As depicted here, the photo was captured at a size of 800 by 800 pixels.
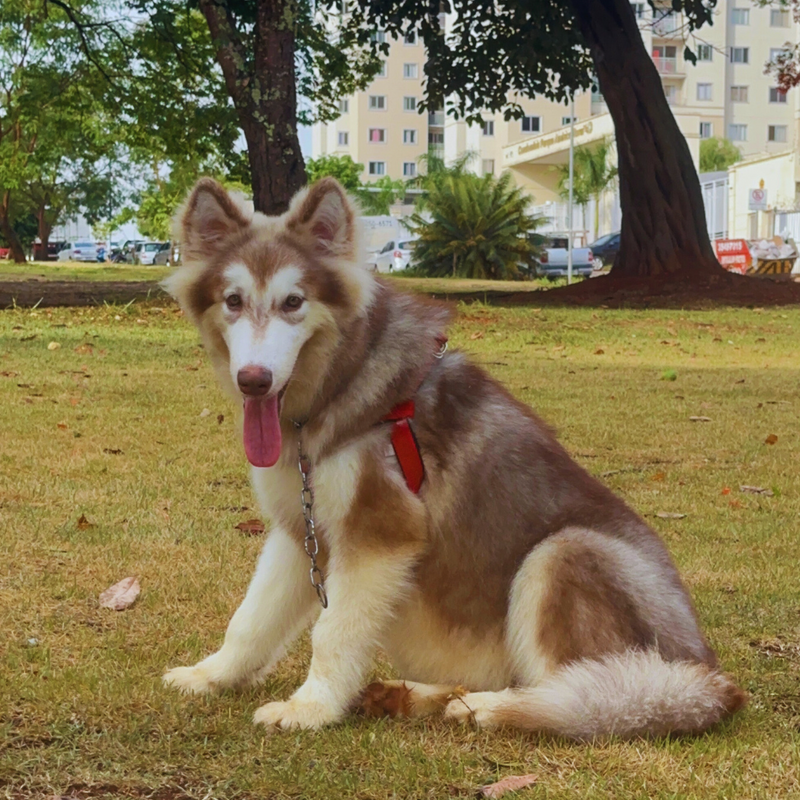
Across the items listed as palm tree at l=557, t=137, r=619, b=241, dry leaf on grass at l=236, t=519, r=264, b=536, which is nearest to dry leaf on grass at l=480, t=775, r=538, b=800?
dry leaf on grass at l=236, t=519, r=264, b=536

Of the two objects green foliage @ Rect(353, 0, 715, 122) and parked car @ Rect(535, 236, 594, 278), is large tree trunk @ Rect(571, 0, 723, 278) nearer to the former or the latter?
green foliage @ Rect(353, 0, 715, 122)

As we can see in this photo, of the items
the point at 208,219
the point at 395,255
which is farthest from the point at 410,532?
the point at 395,255

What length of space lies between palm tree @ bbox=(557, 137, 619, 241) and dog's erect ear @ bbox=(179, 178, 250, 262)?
65.6m

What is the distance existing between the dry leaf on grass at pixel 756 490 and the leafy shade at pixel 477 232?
31.9 meters

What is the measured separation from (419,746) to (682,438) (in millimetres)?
5422

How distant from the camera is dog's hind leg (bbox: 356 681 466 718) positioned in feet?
11.6

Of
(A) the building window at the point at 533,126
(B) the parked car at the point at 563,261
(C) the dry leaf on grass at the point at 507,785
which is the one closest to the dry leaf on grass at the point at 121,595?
(C) the dry leaf on grass at the point at 507,785

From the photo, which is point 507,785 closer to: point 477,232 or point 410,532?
point 410,532

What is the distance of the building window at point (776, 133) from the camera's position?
A: 93.4 meters

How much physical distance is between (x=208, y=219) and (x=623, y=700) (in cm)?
198

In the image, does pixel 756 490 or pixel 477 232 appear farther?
pixel 477 232

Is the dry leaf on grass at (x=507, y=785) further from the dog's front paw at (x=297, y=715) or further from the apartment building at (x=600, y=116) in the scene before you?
the apartment building at (x=600, y=116)

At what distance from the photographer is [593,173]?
6850 cm

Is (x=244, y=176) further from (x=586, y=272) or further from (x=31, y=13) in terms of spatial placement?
(x=586, y=272)
